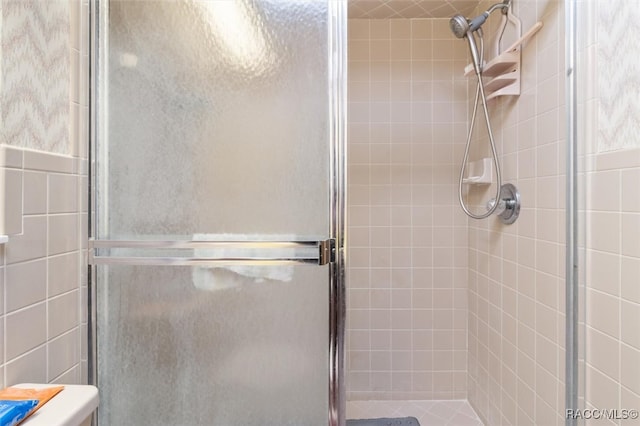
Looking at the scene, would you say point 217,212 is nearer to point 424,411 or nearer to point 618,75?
point 618,75

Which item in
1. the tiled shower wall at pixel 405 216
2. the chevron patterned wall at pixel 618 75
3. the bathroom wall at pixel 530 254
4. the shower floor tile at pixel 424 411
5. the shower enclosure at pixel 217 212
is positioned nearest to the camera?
the chevron patterned wall at pixel 618 75

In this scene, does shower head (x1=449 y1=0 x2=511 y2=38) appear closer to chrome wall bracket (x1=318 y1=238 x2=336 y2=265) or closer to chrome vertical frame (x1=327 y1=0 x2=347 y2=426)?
chrome vertical frame (x1=327 y1=0 x2=347 y2=426)

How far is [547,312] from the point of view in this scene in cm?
130

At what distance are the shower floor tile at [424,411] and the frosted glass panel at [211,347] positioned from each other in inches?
44.6

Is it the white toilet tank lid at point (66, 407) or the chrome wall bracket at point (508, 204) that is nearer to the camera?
the white toilet tank lid at point (66, 407)

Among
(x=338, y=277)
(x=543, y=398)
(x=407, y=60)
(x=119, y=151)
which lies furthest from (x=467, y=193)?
(x=119, y=151)

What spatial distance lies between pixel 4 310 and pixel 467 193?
1968 millimetres

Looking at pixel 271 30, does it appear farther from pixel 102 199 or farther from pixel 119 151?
pixel 102 199

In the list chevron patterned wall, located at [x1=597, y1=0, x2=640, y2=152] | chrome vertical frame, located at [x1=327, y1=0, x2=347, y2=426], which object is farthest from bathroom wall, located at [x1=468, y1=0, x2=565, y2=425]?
chrome vertical frame, located at [x1=327, y1=0, x2=347, y2=426]

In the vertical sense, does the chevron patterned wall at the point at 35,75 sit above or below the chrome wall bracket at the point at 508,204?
above

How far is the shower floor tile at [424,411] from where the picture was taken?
1857mm

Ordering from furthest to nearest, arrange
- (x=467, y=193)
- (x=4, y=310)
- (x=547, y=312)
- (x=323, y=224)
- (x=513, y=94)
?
(x=467, y=193) < (x=513, y=94) < (x=547, y=312) < (x=323, y=224) < (x=4, y=310)

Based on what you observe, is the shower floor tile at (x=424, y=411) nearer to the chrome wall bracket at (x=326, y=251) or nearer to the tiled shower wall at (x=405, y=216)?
the tiled shower wall at (x=405, y=216)

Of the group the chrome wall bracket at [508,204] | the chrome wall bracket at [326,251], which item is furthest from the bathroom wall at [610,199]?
the chrome wall bracket at [326,251]
